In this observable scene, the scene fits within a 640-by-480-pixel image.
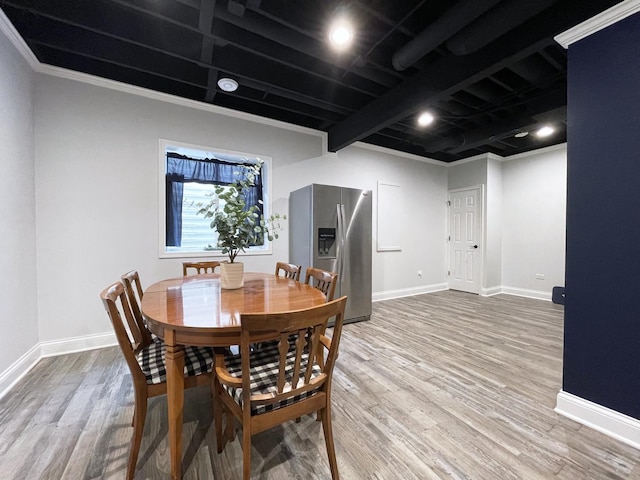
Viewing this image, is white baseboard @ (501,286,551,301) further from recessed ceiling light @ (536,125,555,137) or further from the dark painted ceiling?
the dark painted ceiling

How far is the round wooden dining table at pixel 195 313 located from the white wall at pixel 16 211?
3.95ft

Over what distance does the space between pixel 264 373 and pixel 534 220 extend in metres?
5.79

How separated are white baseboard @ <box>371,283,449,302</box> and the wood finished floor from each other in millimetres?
2115

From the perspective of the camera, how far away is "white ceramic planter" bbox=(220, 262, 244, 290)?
1846 mm

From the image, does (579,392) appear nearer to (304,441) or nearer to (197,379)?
(304,441)

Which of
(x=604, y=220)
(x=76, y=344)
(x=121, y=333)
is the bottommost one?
(x=76, y=344)

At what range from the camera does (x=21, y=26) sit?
2.06m

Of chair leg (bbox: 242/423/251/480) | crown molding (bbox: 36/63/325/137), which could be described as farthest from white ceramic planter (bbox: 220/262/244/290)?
crown molding (bbox: 36/63/325/137)

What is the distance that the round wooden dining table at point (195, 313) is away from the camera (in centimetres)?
114

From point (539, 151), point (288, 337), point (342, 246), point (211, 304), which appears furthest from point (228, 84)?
point (539, 151)

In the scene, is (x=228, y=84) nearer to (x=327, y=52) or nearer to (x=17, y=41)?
(x=327, y=52)

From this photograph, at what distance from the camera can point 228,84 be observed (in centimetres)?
278

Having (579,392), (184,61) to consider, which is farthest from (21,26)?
(579,392)

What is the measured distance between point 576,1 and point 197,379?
3168mm
